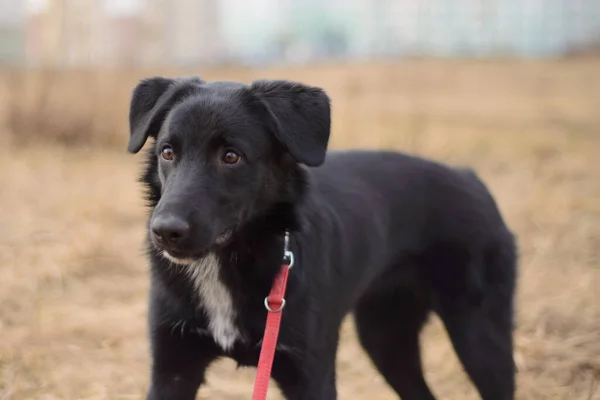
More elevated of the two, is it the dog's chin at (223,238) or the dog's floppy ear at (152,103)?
the dog's floppy ear at (152,103)

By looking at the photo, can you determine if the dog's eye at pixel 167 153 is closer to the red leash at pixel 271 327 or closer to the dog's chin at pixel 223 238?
the dog's chin at pixel 223 238

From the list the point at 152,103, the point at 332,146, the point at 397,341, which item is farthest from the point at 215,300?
the point at 332,146

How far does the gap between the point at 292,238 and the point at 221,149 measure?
0.50m

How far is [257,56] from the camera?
2536cm

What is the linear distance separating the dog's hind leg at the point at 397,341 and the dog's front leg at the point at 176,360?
3.62ft

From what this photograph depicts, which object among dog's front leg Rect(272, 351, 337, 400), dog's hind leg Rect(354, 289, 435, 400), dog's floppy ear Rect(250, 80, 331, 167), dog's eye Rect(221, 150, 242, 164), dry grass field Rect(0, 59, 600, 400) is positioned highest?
dog's floppy ear Rect(250, 80, 331, 167)

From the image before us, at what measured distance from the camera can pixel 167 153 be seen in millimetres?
2859

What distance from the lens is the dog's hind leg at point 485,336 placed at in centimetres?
359

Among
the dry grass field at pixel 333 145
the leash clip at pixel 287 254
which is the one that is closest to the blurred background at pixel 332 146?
the dry grass field at pixel 333 145

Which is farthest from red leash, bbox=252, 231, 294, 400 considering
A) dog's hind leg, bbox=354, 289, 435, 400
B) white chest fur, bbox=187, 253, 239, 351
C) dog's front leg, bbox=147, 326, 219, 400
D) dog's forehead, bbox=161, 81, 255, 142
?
dog's hind leg, bbox=354, 289, 435, 400

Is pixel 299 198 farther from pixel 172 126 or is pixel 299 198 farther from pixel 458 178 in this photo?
pixel 458 178

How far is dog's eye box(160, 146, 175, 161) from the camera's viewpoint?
2.84m

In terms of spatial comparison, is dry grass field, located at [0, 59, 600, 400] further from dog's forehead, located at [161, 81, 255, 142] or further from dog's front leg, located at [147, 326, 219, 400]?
dog's forehead, located at [161, 81, 255, 142]

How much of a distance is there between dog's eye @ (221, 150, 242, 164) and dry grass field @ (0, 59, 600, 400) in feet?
3.02
